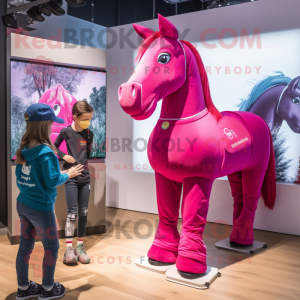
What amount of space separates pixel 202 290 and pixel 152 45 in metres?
1.61

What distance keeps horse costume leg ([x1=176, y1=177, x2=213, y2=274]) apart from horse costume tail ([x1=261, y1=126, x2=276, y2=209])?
112 centimetres

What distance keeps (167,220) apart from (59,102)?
5.36ft

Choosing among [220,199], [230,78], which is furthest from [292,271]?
[230,78]

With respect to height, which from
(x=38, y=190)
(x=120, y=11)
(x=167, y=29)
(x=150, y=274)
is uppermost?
(x=120, y=11)

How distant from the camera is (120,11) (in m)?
5.38

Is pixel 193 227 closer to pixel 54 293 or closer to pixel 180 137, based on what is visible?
pixel 180 137

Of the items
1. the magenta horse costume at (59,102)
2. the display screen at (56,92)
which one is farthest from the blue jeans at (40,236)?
the magenta horse costume at (59,102)

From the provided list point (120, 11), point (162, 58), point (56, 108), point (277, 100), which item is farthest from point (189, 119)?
point (120, 11)

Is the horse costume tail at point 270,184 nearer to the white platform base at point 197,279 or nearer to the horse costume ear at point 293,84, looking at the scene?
the horse costume ear at point 293,84

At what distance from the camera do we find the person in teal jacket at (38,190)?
1.97 meters

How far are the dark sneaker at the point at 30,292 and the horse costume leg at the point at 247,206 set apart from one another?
1.72m

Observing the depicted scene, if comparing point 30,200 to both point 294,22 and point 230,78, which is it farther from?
point 294,22

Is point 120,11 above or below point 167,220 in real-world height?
above

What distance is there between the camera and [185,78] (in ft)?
7.88
